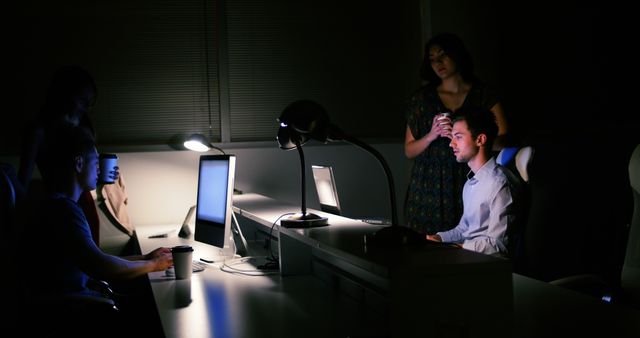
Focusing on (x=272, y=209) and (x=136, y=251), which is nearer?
(x=272, y=209)

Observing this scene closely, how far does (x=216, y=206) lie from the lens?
2.76 meters

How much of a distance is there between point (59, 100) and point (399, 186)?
2366 mm

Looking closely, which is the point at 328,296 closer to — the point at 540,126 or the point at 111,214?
the point at 111,214

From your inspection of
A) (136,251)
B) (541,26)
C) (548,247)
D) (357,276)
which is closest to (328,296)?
(357,276)

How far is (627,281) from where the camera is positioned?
7.86 feet

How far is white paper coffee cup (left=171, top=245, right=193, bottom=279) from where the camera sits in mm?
2469

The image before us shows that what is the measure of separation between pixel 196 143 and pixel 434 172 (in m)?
1.47

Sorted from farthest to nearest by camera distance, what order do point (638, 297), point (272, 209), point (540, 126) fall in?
1. point (540, 126)
2. point (272, 209)
3. point (638, 297)

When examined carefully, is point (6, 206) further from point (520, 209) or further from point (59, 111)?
point (520, 209)

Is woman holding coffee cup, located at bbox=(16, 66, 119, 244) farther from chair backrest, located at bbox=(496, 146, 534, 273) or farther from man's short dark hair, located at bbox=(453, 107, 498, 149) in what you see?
chair backrest, located at bbox=(496, 146, 534, 273)

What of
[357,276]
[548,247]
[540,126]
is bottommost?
[548,247]

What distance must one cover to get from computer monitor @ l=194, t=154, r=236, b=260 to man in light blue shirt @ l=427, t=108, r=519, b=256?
856 mm

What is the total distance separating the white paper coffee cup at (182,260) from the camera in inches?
97.2

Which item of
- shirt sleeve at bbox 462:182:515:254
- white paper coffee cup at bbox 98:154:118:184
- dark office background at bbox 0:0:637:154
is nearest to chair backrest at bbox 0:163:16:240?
white paper coffee cup at bbox 98:154:118:184
